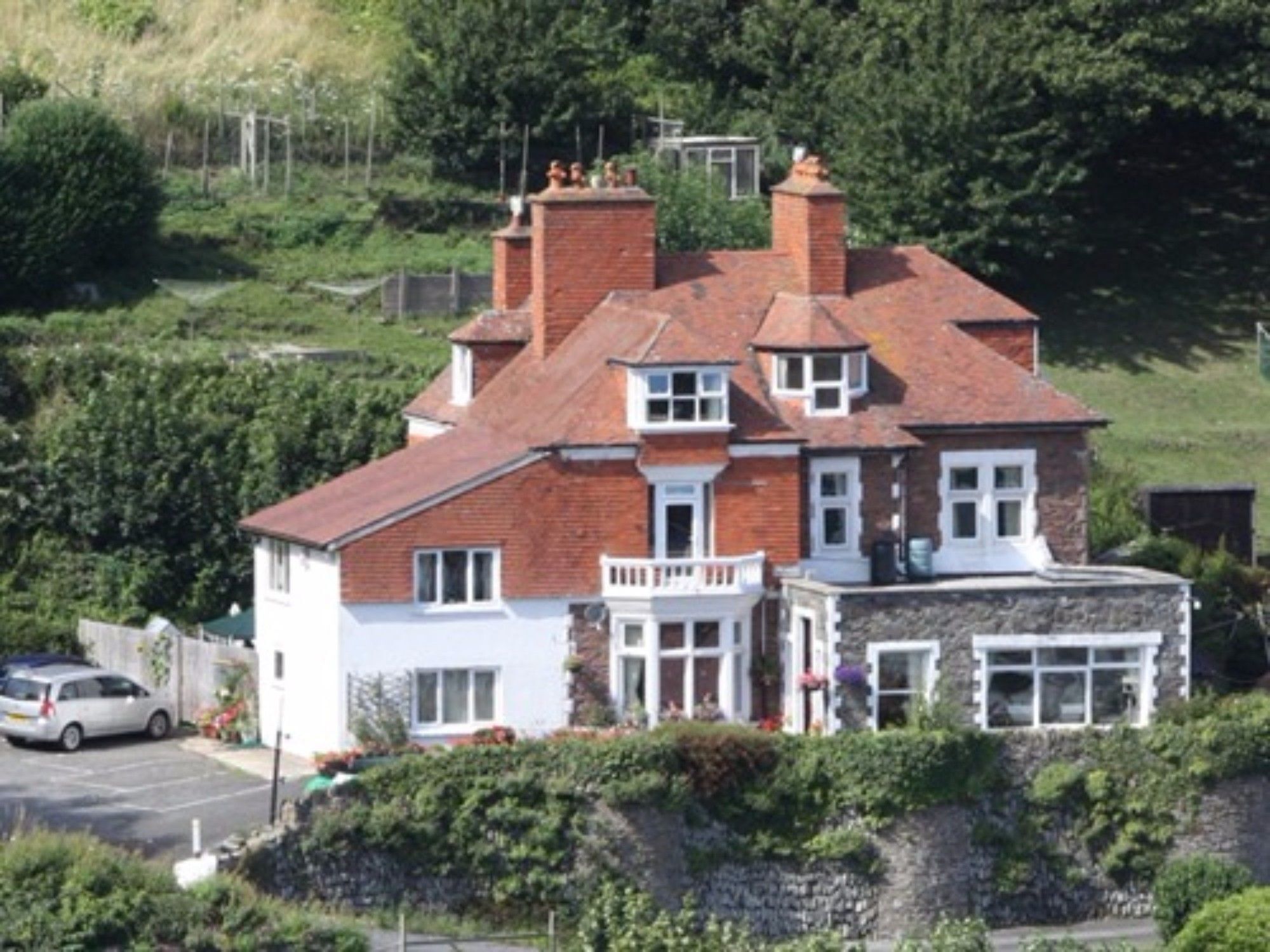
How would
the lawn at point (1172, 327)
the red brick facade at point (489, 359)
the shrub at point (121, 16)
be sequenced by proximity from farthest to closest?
the shrub at point (121, 16) < the lawn at point (1172, 327) < the red brick facade at point (489, 359)

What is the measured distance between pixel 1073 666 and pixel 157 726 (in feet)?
42.6

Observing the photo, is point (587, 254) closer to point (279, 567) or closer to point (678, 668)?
point (279, 567)

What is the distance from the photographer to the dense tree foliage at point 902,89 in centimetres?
7931

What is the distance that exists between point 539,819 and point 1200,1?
31.5m

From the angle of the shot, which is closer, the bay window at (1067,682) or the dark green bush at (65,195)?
the bay window at (1067,682)

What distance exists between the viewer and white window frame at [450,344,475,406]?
64.5 meters

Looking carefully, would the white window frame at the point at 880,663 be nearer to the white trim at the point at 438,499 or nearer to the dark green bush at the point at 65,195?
the white trim at the point at 438,499

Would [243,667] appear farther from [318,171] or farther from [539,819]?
[318,171]

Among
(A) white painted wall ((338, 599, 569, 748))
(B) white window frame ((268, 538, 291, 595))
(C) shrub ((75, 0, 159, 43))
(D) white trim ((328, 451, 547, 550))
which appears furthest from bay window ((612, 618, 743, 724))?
(C) shrub ((75, 0, 159, 43))

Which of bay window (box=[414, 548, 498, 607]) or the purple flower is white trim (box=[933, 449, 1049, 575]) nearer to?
the purple flower

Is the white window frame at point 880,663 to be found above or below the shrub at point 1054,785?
above

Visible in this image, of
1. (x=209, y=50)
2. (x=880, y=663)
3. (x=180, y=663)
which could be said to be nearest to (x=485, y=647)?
(x=880, y=663)

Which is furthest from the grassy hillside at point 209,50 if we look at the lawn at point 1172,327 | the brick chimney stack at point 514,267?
the brick chimney stack at point 514,267

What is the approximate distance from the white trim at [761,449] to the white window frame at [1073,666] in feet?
12.4
